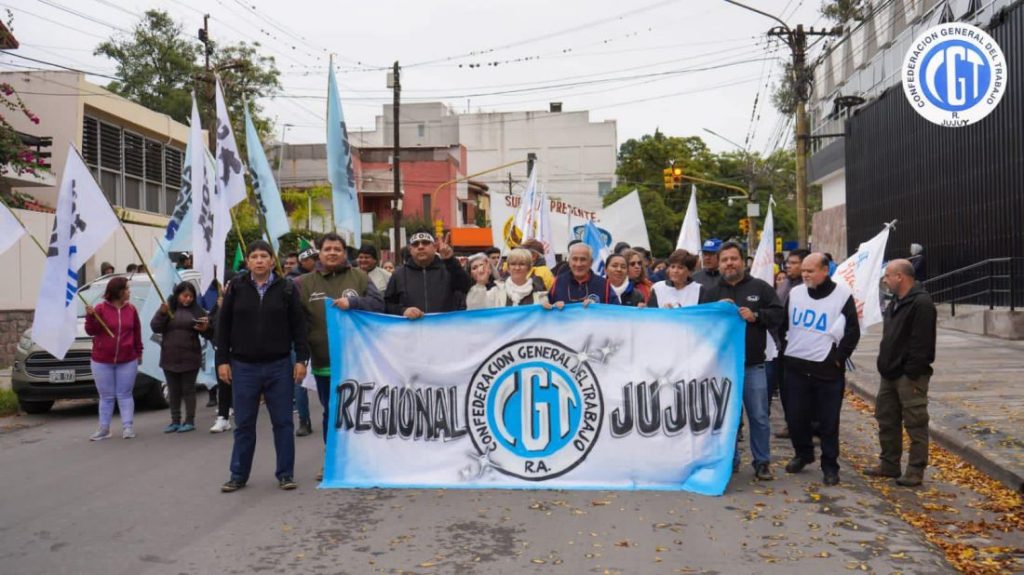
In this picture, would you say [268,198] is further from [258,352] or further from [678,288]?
[678,288]

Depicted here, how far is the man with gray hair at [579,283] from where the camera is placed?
865cm

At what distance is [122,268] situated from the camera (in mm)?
27922

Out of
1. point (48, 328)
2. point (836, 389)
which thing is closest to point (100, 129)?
point (48, 328)

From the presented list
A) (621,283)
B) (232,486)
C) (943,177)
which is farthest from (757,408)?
(943,177)

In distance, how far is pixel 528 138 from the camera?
8806 cm

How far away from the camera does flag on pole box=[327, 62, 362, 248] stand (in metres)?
11.1

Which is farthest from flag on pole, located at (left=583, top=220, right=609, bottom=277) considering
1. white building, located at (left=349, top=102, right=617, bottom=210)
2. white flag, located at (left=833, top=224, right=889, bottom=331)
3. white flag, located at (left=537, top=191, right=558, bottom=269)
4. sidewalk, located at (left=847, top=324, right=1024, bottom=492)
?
white building, located at (left=349, top=102, right=617, bottom=210)

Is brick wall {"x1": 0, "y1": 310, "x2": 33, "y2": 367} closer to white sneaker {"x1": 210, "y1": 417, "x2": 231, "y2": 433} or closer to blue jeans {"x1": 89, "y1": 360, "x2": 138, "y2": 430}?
blue jeans {"x1": 89, "y1": 360, "x2": 138, "y2": 430}

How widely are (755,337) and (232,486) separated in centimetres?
417

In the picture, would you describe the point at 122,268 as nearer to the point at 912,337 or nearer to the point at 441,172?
the point at 912,337

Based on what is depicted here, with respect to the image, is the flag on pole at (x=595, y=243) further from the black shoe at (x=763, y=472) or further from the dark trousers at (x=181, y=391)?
the black shoe at (x=763, y=472)

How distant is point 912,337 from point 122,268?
24.2 metres

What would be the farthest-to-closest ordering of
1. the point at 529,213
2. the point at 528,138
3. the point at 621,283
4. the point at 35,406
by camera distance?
the point at 528,138 → the point at 529,213 → the point at 35,406 → the point at 621,283

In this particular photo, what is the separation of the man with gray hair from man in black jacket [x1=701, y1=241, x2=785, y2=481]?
115 cm
